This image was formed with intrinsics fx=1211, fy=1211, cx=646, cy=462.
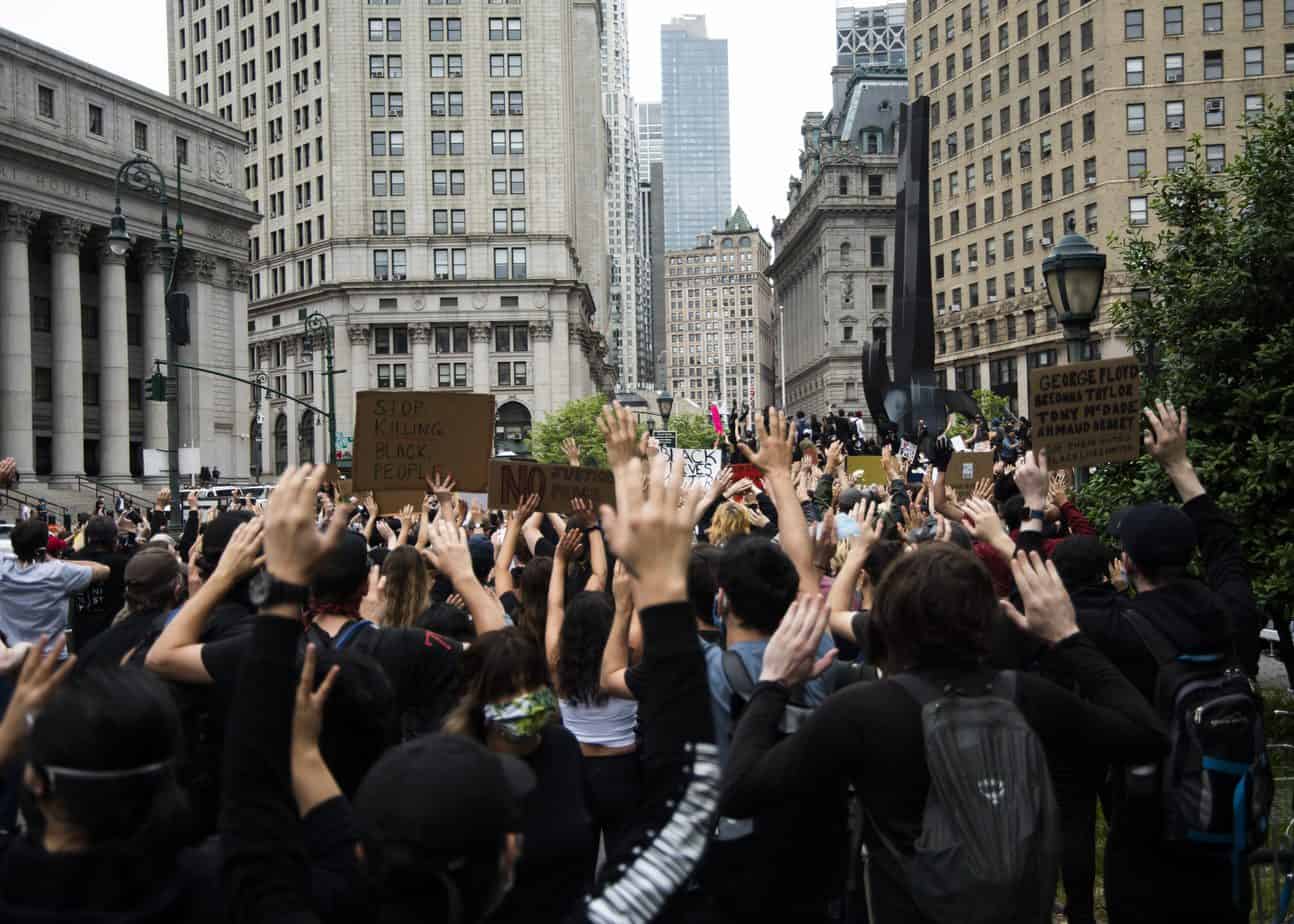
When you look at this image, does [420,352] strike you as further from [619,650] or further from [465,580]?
[465,580]

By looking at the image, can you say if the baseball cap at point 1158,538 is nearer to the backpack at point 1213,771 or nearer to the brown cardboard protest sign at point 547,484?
the backpack at point 1213,771

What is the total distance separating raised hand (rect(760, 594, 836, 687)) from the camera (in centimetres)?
338

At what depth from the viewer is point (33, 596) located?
26.6 feet

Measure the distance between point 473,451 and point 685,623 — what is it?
5.26 meters

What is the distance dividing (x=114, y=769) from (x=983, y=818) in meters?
2.14

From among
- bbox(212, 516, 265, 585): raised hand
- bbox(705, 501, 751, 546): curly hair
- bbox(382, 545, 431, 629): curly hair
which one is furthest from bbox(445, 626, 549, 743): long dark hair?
bbox(705, 501, 751, 546): curly hair

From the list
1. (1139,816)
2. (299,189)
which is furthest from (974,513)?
(299,189)

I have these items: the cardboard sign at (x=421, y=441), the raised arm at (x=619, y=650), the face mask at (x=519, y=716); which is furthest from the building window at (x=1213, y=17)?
the face mask at (x=519, y=716)

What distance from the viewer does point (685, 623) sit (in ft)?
9.29

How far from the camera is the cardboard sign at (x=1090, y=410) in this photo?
779 cm

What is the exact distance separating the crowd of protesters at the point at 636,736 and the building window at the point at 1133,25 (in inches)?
2835

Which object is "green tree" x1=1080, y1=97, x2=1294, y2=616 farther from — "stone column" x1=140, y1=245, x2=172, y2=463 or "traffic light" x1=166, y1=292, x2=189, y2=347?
"stone column" x1=140, y1=245, x2=172, y2=463

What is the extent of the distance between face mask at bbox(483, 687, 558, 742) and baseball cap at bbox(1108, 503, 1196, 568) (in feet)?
8.37

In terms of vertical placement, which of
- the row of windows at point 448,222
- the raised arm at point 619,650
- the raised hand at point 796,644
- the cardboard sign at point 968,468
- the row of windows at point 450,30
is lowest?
the raised arm at point 619,650
